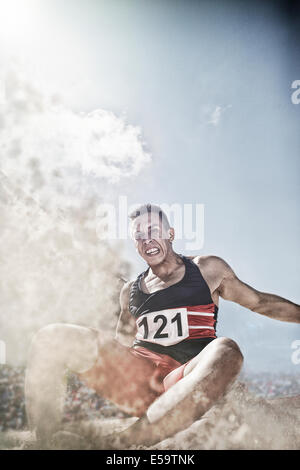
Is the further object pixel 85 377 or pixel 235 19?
pixel 235 19

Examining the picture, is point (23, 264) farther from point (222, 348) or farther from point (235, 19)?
point (235, 19)

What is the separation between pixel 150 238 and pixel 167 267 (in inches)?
8.7

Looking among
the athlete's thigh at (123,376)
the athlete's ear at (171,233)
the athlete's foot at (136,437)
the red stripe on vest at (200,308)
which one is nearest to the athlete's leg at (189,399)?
the athlete's foot at (136,437)

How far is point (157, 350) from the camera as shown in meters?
1.66

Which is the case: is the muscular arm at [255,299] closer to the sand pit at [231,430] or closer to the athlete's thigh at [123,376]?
the sand pit at [231,430]

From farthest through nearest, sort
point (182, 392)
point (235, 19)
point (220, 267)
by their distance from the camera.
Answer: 1. point (235, 19)
2. point (220, 267)
3. point (182, 392)

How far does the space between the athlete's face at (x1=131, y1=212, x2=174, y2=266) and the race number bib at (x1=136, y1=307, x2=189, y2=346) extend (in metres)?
0.34

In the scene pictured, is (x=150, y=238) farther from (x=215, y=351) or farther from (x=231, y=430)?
(x=231, y=430)

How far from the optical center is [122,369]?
1553 millimetres

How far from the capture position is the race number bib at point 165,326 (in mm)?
1680

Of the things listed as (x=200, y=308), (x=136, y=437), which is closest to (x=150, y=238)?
(x=200, y=308)
